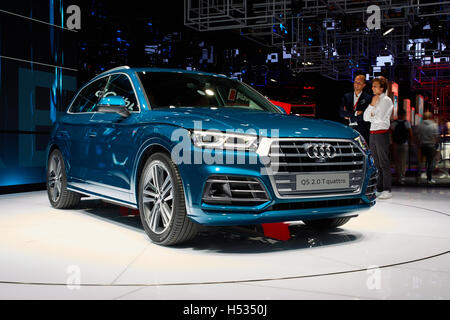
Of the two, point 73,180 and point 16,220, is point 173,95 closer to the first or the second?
point 73,180

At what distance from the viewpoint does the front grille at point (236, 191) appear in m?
3.90

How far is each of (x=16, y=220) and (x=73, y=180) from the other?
742 millimetres

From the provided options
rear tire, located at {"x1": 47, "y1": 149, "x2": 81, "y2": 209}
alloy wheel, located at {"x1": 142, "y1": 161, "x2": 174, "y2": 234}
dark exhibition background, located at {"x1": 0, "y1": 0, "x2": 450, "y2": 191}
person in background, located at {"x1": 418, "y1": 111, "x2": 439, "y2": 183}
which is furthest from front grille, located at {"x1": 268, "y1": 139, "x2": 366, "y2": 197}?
person in background, located at {"x1": 418, "y1": 111, "x2": 439, "y2": 183}

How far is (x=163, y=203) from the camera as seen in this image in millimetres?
4363

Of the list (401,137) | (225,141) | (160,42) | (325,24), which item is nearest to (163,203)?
(225,141)

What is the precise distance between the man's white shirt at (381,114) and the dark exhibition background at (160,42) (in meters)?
2.04

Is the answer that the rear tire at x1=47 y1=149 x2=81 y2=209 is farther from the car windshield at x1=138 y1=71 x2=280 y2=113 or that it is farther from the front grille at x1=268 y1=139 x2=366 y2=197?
the front grille at x1=268 y1=139 x2=366 y2=197

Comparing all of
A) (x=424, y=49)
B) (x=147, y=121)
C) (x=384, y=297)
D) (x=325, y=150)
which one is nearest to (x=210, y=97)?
(x=147, y=121)

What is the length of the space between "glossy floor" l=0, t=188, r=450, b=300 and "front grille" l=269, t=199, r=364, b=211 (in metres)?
0.36

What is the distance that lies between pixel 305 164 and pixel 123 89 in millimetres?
2209

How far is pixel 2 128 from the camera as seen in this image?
855 centimetres

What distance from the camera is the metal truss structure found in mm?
10750

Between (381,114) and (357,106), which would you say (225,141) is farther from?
(357,106)

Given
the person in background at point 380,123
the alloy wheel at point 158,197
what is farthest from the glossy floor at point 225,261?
the person in background at point 380,123
